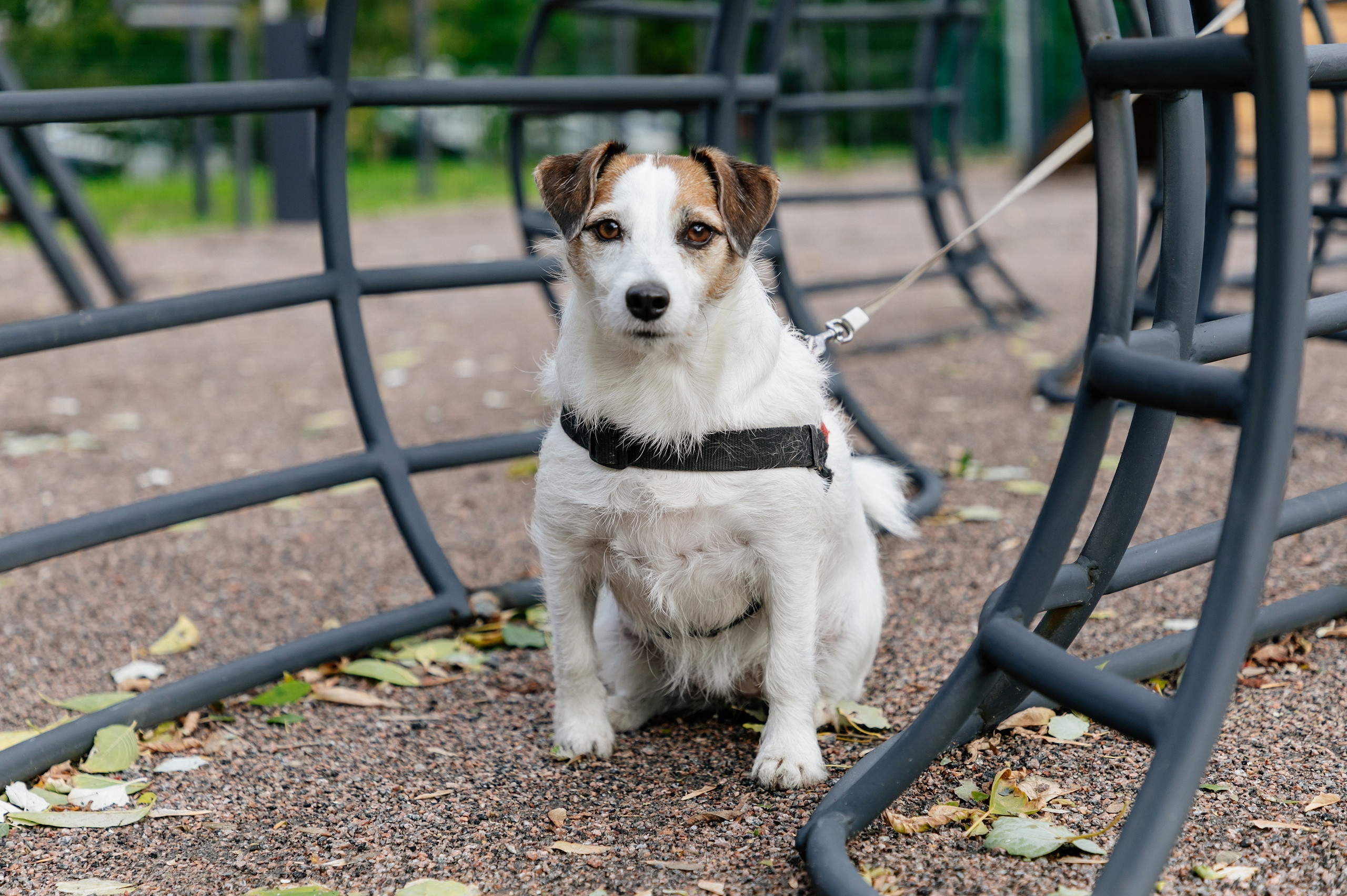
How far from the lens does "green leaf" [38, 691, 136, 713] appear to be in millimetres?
2725

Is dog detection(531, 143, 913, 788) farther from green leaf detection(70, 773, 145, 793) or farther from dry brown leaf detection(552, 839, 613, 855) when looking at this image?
green leaf detection(70, 773, 145, 793)

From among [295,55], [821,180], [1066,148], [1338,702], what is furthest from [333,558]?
[821,180]

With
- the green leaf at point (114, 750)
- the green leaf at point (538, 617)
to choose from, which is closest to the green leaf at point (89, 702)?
the green leaf at point (114, 750)

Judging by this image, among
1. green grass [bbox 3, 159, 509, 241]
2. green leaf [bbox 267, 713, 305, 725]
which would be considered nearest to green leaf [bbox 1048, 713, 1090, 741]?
green leaf [bbox 267, 713, 305, 725]

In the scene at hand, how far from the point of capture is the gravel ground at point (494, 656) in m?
2.02

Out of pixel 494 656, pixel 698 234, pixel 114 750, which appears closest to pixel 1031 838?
pixel 698 234

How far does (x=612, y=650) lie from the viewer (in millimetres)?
2703

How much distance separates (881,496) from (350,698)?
132 centimetres

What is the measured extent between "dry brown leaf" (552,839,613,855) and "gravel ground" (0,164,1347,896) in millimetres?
20

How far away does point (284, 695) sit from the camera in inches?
Result: 109

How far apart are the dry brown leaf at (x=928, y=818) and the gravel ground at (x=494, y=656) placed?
22 millimetres

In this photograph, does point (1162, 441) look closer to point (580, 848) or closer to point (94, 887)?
point (580, 848)

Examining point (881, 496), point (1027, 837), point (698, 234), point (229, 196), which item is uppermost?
point (698, 234)

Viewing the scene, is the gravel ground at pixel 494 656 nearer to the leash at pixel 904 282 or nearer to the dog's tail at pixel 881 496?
the dog's tail at pixel 881 496
